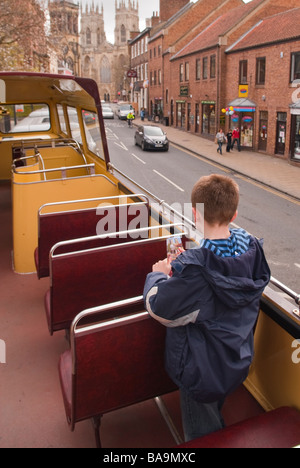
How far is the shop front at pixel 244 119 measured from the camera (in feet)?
88.4

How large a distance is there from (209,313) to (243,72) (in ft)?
96.7

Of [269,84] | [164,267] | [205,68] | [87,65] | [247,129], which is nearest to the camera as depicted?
[164,267]

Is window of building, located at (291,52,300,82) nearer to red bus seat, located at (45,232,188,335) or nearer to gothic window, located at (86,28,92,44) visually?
red bus seat, located at (45,232,188,335)

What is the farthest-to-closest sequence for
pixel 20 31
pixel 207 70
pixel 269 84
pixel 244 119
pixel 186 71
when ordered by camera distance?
pixel 186 71, pixel 207 70, pixel 244 119, pixel 269 84, pixel 20 31

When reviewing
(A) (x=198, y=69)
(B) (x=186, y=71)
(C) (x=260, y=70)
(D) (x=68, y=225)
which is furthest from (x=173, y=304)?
(B) (x=186, y=71)

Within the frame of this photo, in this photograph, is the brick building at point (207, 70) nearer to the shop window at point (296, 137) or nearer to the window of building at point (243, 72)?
the window of building at point (243, 72)

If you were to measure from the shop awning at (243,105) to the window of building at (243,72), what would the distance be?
5.55 feet

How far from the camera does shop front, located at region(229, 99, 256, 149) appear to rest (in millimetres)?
26953

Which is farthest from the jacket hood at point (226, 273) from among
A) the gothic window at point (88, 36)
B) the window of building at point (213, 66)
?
the gothic window at point (88, 36)

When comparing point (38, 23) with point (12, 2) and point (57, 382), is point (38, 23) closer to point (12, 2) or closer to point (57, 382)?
point (12, 2)

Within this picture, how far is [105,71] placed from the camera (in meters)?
124

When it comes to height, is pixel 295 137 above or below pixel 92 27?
below

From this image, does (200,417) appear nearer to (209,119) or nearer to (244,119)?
(244,119)

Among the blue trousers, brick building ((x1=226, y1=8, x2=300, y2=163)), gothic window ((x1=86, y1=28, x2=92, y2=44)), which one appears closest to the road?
brick building ((x1=226, y1=8, x2=300, y2=163))
